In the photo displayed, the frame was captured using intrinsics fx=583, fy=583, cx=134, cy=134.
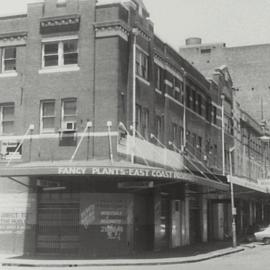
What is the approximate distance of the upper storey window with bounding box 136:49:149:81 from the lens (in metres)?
32.9

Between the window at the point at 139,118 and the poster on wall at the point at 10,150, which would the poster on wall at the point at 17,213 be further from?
the window at the point at 139,118

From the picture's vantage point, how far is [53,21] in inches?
1230

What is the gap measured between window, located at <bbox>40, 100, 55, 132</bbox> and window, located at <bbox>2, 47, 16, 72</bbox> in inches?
116

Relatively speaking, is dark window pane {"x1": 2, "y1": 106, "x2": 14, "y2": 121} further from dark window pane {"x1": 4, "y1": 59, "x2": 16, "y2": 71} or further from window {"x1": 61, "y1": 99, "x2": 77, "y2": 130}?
window {"x1": 61, "y1": 99, "x2": 77, "y2": 130}

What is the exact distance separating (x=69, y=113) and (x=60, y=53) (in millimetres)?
3290

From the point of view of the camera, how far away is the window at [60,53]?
31156 mm

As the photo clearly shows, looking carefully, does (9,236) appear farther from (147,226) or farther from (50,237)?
(147,226)

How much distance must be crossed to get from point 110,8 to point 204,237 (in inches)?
793

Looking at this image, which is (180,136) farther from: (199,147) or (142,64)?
(142,64)

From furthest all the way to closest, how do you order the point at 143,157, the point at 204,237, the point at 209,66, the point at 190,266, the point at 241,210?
the point at 209,66 < the point at 241,210 < the point at 204,237 < the point at 143,157 < the point at 190,266

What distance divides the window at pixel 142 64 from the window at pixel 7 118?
24.0ft

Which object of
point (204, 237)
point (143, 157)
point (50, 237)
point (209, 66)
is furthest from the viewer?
point (209, 66)

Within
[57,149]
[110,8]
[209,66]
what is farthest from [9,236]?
[209,66]

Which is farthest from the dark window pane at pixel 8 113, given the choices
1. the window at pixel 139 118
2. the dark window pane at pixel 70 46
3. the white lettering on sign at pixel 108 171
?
the white lettering on sign at pixel 108 171
